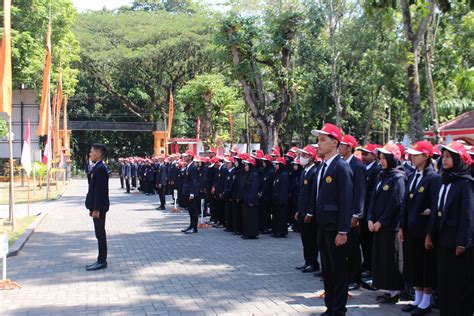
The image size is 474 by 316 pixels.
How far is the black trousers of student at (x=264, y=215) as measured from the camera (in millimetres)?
13000

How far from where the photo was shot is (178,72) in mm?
50812

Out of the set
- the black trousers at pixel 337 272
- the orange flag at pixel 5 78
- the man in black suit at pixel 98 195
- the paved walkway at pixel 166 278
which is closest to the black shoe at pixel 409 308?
the paved walkway at pixel 166 278

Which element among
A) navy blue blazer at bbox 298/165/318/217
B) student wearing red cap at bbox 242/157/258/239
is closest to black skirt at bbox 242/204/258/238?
student wearing red cap at bbox 242/157/258/239

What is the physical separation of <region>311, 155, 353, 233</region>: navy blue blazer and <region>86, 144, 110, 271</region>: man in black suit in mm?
4229

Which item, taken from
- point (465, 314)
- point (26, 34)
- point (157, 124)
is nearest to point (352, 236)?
point (465, 314)

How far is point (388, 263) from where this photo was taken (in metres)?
6.81

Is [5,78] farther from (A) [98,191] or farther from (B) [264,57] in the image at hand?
(B) [264,57]

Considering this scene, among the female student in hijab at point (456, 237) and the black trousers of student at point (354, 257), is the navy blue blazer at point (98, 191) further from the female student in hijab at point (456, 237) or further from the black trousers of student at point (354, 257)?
the female student in hijab at point (456, 237)

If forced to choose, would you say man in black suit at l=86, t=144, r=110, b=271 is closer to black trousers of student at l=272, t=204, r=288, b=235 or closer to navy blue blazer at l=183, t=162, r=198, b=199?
navy blue blazer at l=183, t=162, r=198, b=199

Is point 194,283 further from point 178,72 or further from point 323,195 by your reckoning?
point 178,72

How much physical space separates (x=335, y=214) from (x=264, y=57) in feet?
63.1

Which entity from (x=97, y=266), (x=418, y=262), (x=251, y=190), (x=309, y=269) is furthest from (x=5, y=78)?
(x=418, y=262)

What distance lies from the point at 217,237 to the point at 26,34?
2356cm

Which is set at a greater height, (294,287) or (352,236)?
(352,236)
